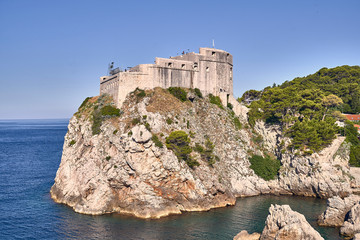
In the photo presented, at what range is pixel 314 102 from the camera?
2928 inches

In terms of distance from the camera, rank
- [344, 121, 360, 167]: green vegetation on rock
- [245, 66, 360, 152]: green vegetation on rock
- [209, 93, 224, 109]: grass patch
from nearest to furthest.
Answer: [245, 66, 360, 152]: green vegetation on rock
[344, 121, 360, 167]: green vegetation on rock
[209, 93, 224, 109]: grass patch

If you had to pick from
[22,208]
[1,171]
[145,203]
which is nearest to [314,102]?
[145,203]

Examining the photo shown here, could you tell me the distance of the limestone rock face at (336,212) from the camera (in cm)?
4559

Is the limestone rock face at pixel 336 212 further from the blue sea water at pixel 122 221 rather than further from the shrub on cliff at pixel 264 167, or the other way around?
the shrub on cliff at pixel 264 167

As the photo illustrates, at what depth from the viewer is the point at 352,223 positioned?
4253 cm

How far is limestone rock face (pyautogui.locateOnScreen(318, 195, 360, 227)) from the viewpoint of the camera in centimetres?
4559

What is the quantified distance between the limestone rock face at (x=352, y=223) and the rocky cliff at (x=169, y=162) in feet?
54.8

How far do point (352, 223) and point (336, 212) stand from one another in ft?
11.7

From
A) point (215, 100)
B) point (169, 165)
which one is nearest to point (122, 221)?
→ point (169, 165)

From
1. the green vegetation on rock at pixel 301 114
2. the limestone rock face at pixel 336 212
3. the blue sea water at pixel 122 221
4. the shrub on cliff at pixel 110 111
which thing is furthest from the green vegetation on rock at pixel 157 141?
the green vegetation on rock at pixel 301 114

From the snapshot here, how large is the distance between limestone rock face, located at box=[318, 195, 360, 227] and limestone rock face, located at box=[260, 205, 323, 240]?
27.1ft

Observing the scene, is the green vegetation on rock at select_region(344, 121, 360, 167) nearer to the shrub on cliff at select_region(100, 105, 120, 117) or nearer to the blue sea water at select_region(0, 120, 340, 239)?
the blue sea water at select_region(0, 120, 340, 239)

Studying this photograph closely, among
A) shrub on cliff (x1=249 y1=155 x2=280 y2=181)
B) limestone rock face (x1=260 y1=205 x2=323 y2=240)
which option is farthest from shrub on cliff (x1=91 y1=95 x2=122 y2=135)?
limestone rock face (x1=260 y1=205 x2=323 y2=240)

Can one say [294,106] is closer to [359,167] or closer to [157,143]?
[359,167]
